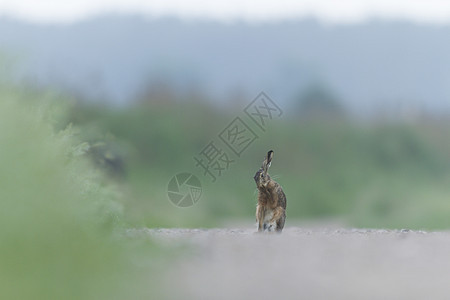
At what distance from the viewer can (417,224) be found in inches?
446

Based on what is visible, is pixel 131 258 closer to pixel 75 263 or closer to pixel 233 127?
pixel 75 263

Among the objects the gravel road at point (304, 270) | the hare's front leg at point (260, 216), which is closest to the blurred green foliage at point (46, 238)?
the gravel road at point (304, 270)

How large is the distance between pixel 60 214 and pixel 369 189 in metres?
9.20

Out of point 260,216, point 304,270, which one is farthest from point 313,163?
point 304,270

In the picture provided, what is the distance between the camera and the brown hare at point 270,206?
269 inches

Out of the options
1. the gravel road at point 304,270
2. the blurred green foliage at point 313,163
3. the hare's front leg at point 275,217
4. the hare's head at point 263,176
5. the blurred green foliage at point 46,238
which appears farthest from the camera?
the blurred green foliage at point 313,163

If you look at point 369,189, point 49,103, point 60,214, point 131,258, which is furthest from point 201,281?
point 369,189

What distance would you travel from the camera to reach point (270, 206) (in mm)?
6906

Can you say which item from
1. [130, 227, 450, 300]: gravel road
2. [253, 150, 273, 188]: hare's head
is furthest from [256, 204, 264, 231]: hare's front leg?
[130, 227, 450, 300]: gravel road

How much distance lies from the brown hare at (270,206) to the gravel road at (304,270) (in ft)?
3.53

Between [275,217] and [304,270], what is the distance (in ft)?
7.10

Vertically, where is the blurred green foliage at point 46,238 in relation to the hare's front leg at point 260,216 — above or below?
below

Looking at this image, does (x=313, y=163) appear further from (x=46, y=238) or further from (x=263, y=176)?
(x=46, y=238)

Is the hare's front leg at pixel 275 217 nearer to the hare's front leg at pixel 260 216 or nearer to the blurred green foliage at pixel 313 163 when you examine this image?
the hare's front leg at pixel 260 216
